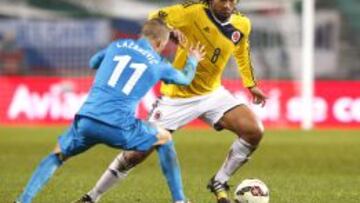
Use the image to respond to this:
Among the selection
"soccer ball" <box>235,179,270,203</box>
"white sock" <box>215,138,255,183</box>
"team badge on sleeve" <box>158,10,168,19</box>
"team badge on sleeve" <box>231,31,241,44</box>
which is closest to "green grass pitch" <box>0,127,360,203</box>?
"white sock" <box>215,138,255,183</box>

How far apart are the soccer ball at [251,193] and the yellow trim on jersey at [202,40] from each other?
1081 millimetres

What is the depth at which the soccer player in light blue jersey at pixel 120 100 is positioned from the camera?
8.71 meters

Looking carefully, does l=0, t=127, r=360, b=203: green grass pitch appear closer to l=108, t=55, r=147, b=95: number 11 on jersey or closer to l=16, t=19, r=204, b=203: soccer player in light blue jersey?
l=16, t=19, r=204, b=203: soccer player in light blue jersey

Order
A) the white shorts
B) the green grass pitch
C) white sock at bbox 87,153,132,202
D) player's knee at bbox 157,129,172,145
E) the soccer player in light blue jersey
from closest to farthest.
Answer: the soccer player in light blue jersey
player's knee at bbox 157,129,172,145
white sock at bbox 87,153,132,202
the white shorts
the green grass pitch

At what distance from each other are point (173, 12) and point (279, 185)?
9.86ft

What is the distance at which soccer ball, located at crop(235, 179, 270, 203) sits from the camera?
9.97 meters

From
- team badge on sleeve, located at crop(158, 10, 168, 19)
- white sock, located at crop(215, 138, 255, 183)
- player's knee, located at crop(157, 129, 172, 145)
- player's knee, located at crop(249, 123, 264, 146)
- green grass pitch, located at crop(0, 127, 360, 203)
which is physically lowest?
green grass pitch, located at crop(0, 127, 360, 203)

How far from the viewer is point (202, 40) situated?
10.4 m

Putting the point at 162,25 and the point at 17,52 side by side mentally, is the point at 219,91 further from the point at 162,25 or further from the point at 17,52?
the point at 17,52

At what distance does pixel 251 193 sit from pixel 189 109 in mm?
1075

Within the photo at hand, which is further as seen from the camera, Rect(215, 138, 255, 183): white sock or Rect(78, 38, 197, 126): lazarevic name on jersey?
Rect(215, 138, 255, 183): white sock

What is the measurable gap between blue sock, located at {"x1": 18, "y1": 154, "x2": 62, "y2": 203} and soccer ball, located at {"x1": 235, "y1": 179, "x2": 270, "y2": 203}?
2.07m

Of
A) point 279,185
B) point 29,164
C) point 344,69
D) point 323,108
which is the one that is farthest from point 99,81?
point 344,69

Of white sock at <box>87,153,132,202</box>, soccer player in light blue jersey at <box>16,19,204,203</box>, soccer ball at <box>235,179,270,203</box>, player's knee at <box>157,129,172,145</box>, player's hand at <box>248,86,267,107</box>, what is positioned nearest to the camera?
soccer player in light blue jersey at <box>16,19,204,203</box>
